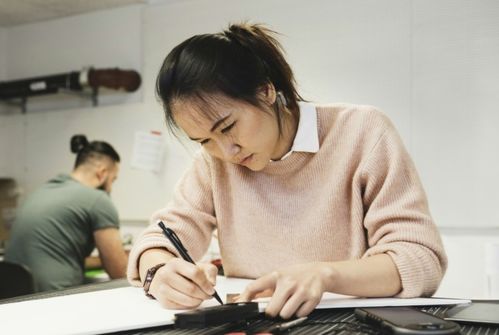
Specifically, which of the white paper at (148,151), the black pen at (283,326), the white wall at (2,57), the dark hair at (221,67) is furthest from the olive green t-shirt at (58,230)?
the white wall at (2,57)

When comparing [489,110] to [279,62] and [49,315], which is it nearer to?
[279,62]

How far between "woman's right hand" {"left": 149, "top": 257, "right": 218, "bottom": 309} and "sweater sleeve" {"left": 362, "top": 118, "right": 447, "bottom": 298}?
296 millimetres

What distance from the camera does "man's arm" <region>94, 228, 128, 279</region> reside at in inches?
96.1

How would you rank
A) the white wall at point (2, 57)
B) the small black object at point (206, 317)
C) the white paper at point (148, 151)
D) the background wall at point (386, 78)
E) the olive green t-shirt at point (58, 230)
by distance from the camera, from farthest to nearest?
the white wall at point (2, 57) < the white paper at point (148, 151) < the background wall at point (386, 78) < the olive green t-shirt at point (58, 230) < the small black object at point (206, 317)

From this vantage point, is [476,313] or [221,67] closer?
[476,313]

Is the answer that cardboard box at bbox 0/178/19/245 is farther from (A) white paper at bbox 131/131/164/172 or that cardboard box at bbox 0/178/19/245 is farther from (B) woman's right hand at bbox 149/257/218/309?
(B) woman's right hand at bbox 149/257/218/309

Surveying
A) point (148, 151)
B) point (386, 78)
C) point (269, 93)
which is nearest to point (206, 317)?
point (269, 93)

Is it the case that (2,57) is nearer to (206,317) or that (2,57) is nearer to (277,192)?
(277,192)

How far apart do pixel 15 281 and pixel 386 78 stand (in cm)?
190

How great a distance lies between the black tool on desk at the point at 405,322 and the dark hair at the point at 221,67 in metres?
0.44

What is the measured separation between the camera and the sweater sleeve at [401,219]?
913mm

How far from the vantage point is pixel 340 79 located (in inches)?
113

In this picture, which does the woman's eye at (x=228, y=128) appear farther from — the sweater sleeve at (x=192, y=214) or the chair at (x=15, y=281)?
the chair at (x=15, y=281)

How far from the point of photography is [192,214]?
46.8 inches
